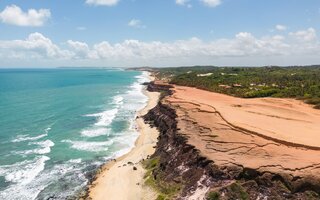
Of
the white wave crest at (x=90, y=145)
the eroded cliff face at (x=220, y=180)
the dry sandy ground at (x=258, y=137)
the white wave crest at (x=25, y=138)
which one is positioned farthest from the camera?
the white wave crest at (x=25, y=138)

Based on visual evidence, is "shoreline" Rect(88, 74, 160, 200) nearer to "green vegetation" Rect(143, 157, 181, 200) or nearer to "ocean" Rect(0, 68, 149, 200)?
"green vegetation" Rect(143, 157, 181, 200)

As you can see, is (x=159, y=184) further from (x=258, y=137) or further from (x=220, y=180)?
(x=258, y=137)

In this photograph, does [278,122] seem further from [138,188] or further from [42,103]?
[42,103]

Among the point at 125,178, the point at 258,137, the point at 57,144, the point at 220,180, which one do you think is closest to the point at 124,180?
the point at 125,178

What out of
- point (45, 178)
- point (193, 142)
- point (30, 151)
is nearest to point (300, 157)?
point (193, 142)

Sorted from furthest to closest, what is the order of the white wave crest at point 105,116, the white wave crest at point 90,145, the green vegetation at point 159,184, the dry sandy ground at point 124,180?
the white wave crest at point 105,116 < the white wave crest at point 90,145 < the dry sandy ground at point 124,180 < the green vegetation at point 159,184

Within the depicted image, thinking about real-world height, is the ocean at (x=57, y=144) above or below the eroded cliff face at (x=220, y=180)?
below

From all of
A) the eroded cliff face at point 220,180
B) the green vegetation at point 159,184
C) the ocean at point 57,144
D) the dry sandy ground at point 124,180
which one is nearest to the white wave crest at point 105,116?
the ocean at point 57,144

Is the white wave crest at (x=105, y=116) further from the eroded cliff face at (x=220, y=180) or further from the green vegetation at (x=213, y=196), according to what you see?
the green vegetation at (x=213, y=196)
